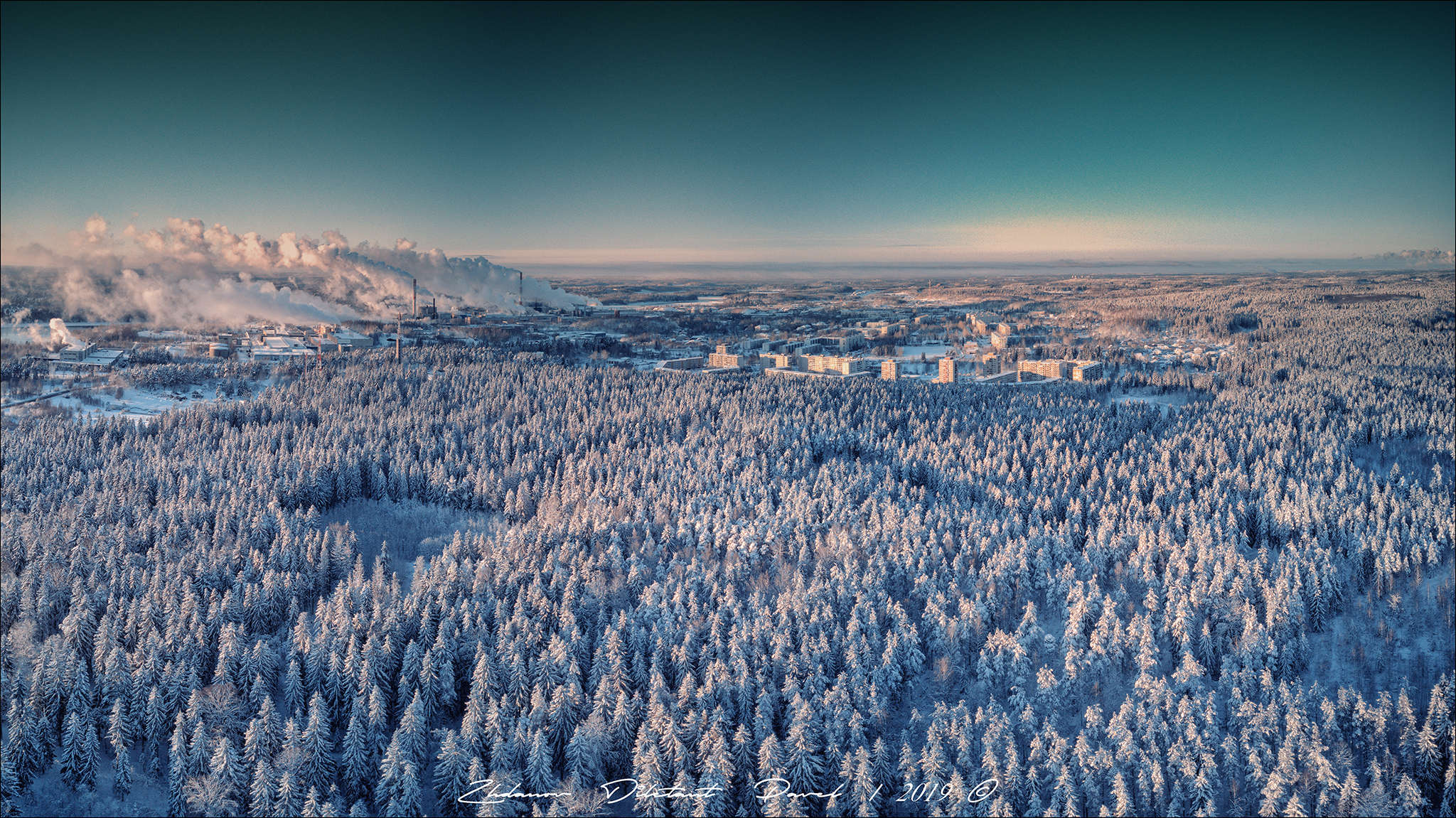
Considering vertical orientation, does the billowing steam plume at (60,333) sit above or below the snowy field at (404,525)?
above

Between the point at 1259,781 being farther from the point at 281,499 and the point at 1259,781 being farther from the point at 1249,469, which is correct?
the point at 281,499

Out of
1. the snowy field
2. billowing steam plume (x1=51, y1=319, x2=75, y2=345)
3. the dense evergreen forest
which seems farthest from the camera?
billowing steam plume (x1=51, y1=319, x2=75, y2=345)

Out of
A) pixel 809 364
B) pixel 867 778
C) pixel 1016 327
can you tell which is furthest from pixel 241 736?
pixel 1016 327
